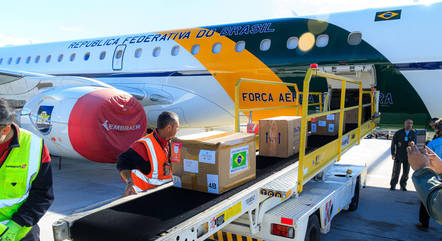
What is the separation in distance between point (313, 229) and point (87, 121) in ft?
14.2

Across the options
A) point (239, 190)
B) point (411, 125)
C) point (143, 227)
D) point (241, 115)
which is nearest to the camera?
point (143, 227)

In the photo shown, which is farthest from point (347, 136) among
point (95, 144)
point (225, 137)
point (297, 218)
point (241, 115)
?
point (95, 144)

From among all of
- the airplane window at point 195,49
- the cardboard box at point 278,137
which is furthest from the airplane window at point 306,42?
the cardboard box at point 278,137

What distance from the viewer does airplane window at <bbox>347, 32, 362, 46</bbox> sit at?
6727 millimetres

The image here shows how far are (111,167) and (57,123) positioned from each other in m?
2.50

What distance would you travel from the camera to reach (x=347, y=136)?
4.92 meters

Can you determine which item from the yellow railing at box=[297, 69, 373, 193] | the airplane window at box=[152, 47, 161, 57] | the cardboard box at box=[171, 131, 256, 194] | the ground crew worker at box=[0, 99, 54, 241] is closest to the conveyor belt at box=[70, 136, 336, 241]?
the cardboard box at box=[171, 131, 256, 194]

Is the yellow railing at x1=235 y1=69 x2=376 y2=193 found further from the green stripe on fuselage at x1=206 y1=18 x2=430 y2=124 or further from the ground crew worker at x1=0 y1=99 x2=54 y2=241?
the ground crew worker at x1=0 y1=99 x2=54 y2=241

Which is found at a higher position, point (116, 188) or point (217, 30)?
point (217, 30)

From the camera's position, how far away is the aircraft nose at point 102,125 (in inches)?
238

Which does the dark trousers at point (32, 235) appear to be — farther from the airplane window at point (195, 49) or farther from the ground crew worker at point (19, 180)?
the airplane window at point (195, 49)

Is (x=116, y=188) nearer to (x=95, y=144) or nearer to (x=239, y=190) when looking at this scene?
(x=95, y=144)

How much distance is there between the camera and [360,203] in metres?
6.02

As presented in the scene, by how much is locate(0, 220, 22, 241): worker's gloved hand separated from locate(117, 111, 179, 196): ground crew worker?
1091 mm
